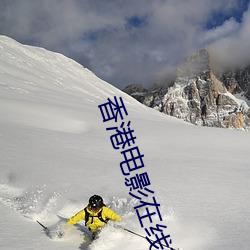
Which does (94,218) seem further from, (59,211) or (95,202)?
(59,211)

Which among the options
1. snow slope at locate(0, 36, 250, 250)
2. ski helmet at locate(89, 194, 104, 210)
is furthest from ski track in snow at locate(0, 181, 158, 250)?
ski helmet at locate(89, 194, 104, 210)

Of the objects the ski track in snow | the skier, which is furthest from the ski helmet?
the ski track in snow

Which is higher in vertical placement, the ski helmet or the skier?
the ski helmet

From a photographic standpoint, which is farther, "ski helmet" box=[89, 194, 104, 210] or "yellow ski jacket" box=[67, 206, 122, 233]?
"yellow ski jacket" box=[67, 206, 122, 233]

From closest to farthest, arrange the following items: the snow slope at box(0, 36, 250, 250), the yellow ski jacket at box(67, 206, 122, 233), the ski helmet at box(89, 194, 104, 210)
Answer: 1. the snow slope at box(0, 36, 250, 250)
2. the ski helmet at box(89, 194, 104, 210)
3. the yellow ski jacket at box(67, 206, 122, 233)

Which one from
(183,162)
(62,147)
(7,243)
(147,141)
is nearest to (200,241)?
(7,243)

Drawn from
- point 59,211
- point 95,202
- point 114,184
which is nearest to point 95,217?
point 95,202

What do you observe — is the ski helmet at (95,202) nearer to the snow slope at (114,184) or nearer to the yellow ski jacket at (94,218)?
the yellow ski jacket at (94,218)

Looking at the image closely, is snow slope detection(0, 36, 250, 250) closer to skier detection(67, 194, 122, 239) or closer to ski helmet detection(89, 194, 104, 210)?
skier detection(67, 194, 122, 239)

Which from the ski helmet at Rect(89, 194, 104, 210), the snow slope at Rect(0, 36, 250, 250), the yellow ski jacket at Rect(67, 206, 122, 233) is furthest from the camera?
the yellow ski jacket at Rect(67, 206, 122, 233)

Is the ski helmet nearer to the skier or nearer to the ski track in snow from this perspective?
the skier

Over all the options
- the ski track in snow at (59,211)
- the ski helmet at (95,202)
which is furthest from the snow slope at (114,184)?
the ski helmet at (95,202)

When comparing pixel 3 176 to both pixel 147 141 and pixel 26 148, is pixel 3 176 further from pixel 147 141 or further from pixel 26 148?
pixel 147 141

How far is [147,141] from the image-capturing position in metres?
13.2
